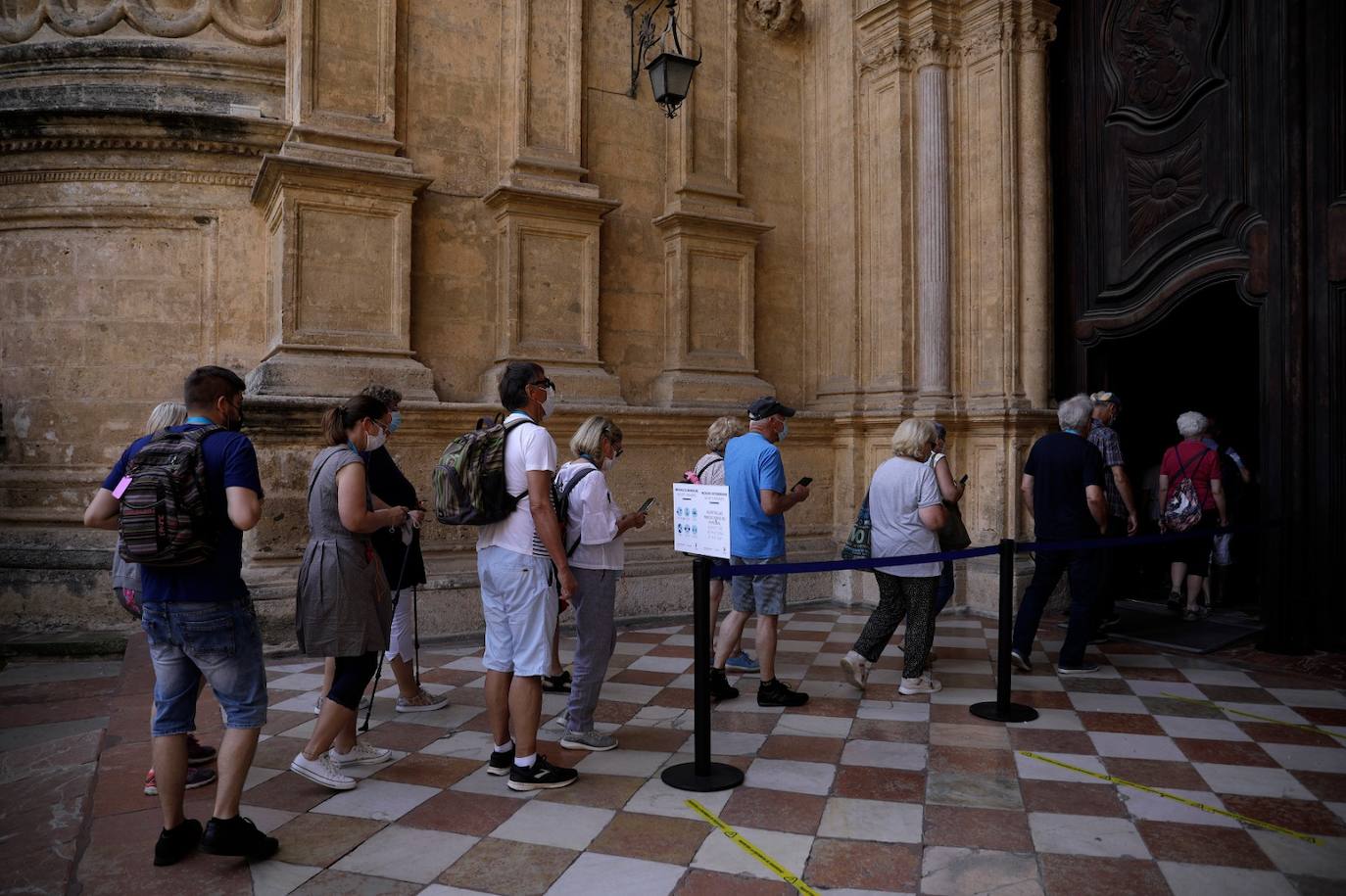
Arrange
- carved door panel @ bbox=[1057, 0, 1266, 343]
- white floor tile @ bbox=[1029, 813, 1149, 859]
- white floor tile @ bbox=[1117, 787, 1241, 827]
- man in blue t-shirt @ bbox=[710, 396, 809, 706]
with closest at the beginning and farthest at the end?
1. white floor tile @ bbox=[1029, 813, 1149, 859]
2. white floor tile @ bbox=[1117, 787, 1241, 827]
3. man in blue t-shirt @ bbox=[710, 396, 809, 706]
4. carved door panel @ bbox=[1057, 0, 1266, 343]

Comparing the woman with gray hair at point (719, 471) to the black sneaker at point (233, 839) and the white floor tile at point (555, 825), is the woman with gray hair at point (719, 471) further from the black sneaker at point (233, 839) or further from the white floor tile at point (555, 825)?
the black sneaker at point (233, 839)

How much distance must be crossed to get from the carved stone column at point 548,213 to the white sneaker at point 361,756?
3397mm

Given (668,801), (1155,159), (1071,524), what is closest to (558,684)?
(668,801)

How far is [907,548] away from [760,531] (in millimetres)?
841

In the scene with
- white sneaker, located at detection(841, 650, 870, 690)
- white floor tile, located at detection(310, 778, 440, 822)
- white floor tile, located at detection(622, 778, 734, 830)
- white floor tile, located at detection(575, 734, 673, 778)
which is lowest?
white floor tile, located at detection(310, 778, 440, 822)

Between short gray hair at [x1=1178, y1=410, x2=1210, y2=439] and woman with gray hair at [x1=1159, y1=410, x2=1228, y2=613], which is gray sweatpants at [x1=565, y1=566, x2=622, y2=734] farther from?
short gray hair at [x1=1178, y1=410, x2=1210, y2=439]

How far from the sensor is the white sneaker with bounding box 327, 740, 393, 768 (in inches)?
160

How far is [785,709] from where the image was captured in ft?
16.3

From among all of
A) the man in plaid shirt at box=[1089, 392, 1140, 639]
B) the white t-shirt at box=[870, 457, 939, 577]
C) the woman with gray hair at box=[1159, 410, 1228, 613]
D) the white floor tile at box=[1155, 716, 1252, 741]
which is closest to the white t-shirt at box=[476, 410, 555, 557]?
the white t-shirt at box=[870, 457, 939, 577]

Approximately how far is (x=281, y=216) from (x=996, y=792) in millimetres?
5877

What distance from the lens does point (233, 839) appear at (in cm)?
315

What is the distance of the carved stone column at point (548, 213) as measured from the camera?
23.7 ft

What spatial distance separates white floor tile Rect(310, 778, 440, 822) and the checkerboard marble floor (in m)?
0.01

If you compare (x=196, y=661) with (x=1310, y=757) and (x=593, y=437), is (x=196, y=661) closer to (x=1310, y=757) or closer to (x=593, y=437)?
(x=593, y=437)
